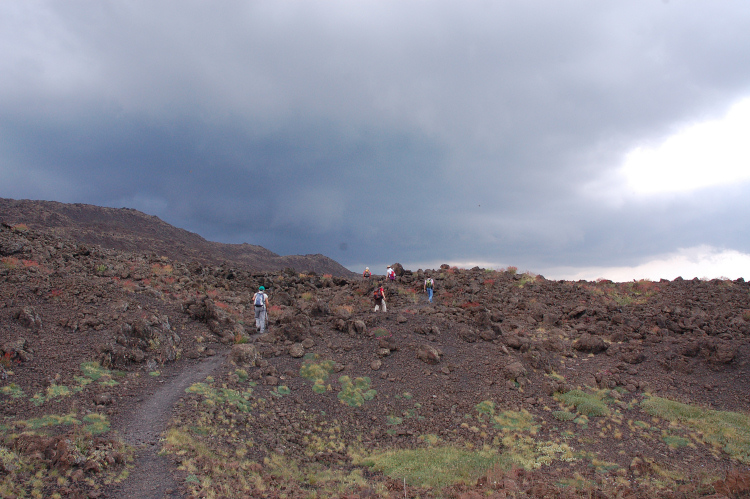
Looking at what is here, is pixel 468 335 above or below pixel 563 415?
above

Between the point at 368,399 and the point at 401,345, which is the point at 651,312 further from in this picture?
the point at 368,399

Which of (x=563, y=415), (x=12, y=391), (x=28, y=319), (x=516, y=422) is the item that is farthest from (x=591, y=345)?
(x=28, y=319)

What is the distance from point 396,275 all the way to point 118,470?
26128mm

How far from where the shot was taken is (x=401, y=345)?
15.1 m

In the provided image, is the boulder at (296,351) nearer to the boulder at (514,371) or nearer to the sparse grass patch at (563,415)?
the boulder at (514,371)

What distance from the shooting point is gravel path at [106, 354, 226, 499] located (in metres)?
6.38

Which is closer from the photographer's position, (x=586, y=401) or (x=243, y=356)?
(x=586, y=401)

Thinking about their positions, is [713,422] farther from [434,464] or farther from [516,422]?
[434,464]

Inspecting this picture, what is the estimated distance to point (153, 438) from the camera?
808 cm

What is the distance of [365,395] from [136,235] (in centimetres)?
5845

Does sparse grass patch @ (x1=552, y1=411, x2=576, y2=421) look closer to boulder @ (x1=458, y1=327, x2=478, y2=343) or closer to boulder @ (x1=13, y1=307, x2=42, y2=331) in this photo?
boulder @ (x1=458, y1=327, x2=478, y2=343)

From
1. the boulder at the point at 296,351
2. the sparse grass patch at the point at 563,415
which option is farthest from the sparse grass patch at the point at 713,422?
the boulder at the point at 296,351

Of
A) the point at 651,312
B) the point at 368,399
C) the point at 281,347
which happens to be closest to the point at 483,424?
the point at 368,399

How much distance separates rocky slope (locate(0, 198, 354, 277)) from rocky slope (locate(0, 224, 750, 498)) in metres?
33.2
